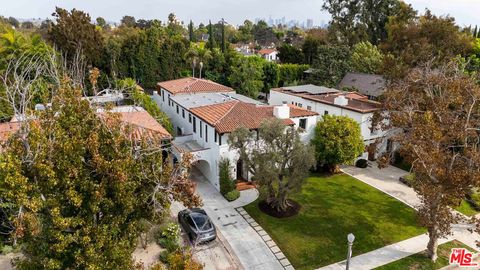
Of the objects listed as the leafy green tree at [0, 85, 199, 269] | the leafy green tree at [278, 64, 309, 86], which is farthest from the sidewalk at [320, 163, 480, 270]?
the leafy green tree at [278, 64, 309, 86]

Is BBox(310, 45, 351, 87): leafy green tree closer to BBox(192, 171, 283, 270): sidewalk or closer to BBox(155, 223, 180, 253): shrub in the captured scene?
BBox(192, 171, 283, 270): sidewalk

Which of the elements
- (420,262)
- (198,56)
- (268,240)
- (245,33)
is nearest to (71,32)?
(198,56)

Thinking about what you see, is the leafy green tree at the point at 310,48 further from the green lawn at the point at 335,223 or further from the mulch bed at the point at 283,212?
the mulch bed at the point at 283,212

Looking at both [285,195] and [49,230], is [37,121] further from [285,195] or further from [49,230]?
[285,195]

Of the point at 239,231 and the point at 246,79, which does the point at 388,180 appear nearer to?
the point at 239,231

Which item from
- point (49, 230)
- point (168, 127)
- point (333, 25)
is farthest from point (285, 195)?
point (333, 25)

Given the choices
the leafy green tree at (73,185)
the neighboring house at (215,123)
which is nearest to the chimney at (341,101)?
the neighboring house at (215,123)
